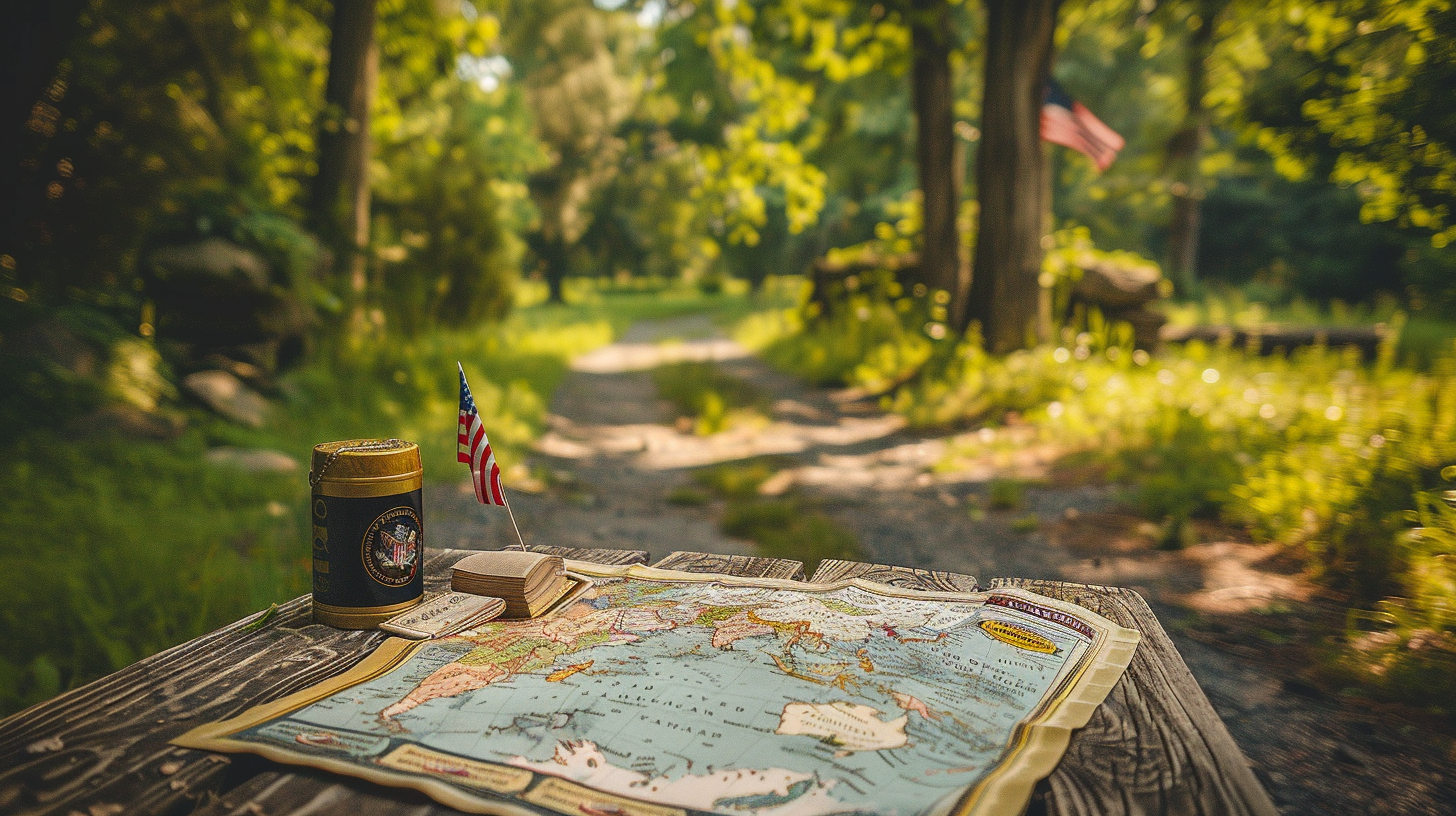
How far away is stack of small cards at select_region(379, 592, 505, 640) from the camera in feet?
5.48

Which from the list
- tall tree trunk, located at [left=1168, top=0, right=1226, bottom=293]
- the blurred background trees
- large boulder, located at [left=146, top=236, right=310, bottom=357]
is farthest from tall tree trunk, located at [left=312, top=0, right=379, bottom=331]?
tall tree trunk, located at [left=1168, top=0, right=1226, bottom=293]

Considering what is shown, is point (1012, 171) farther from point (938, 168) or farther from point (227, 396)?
point (227, 396)

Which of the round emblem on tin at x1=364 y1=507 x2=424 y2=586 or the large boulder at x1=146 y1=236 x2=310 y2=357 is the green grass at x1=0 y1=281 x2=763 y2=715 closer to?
the large boulder at x1=146 y1=236 x2=310 y2=357

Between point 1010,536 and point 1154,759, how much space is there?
3.83 meters

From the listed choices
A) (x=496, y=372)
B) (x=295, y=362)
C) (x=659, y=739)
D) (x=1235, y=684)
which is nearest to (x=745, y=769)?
(x=659, y=739)

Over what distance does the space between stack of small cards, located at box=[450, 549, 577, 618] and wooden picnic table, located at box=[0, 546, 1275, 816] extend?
0.80 ft

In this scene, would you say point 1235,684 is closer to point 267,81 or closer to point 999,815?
point 999,815

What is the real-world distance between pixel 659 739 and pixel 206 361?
21.6 feet

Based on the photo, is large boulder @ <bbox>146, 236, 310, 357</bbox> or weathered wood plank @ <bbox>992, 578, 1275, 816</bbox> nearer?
weathered wood plank @ <bbox>992, 578, 1275, 816</bbox>

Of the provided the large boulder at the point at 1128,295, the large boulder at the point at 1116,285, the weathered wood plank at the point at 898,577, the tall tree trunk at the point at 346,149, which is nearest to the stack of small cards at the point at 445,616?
the weathered wood plank at the point at 898,577

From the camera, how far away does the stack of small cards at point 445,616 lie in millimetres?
1670

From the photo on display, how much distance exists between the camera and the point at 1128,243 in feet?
82.0

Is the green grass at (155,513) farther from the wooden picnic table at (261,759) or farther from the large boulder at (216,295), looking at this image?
the wooden picnic table at (261,759)

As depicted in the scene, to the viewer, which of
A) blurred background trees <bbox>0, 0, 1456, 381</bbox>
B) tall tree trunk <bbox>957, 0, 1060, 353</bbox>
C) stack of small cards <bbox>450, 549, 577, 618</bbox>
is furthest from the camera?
tall tree trunk <bbox>957, 0, 1060, 353</bbox>
